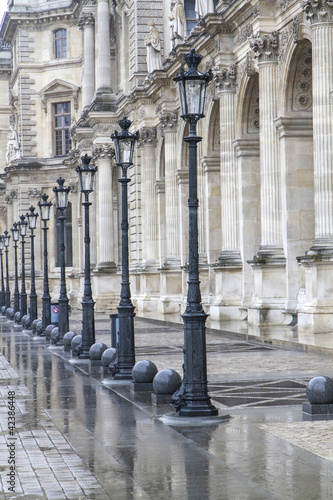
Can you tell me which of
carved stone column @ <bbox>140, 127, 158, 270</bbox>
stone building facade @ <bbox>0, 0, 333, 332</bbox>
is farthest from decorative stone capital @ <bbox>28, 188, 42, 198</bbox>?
carved stone column @ <bbox>140, 127, 158, 270</bbox>

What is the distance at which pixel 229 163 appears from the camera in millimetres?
33250

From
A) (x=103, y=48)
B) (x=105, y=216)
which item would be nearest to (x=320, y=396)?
(x=105, y=216)

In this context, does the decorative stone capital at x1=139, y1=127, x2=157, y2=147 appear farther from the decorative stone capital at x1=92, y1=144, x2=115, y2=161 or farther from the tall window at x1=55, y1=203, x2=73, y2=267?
the tall window at x1=55, y1=203, x2=73, y2=267

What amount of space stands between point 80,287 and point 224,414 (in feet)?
159

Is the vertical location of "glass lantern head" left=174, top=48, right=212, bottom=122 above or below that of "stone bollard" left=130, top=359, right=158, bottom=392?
above

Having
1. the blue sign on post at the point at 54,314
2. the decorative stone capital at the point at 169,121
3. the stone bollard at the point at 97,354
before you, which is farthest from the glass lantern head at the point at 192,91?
the decorative stone capital at the point at 169,121

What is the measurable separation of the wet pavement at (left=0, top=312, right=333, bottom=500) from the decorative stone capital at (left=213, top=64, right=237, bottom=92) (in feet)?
53.1

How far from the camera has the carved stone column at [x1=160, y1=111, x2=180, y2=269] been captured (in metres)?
41.6

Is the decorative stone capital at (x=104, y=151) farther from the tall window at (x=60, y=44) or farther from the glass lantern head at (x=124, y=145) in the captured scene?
the glass lantern head at (x=124, y=145)

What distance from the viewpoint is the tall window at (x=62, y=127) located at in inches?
2881

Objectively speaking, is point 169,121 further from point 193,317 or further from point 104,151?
point 193,317

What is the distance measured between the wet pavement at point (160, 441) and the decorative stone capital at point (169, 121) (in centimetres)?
2409

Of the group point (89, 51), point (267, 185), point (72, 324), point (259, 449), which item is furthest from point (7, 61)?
point (259, 449)

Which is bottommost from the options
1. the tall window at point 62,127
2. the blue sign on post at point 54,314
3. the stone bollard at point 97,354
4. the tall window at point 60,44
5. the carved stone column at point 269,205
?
the stone bollard at point 97,354
